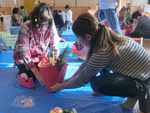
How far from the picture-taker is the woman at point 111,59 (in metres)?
0.87

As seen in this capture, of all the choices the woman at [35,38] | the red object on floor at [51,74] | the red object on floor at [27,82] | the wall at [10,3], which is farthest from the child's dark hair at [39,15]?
the wall at [10,3]

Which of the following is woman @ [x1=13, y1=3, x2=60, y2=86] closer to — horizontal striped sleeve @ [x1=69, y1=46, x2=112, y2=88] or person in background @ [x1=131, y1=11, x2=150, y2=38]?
horizontal striped sleeve @ [x1=69, y1=46, x2=112, y2=88]

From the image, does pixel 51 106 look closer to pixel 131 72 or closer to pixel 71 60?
pixel 131 72

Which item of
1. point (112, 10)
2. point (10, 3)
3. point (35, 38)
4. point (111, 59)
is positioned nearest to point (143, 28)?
point (112, 10)

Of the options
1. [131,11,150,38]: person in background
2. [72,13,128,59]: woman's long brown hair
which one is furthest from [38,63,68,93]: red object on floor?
[131,11,150,38]: person in background

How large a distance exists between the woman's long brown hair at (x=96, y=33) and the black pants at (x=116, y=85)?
194 millimetres

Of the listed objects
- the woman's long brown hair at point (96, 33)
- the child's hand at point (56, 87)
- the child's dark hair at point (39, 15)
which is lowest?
the child's hand at point (56, 87)

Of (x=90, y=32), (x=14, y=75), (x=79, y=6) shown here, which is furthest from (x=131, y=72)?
(x=79, y=6)

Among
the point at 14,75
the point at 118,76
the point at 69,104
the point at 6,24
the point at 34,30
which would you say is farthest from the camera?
the point at 6,24

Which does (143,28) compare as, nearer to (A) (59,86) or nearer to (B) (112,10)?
(B) (112,10)

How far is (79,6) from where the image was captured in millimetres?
7809

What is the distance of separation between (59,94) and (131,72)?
0.56 metres

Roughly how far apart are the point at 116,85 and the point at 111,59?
0.67 ft

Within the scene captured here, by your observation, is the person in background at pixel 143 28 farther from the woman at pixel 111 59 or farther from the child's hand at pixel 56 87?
the child's hand at pixel 56 87
